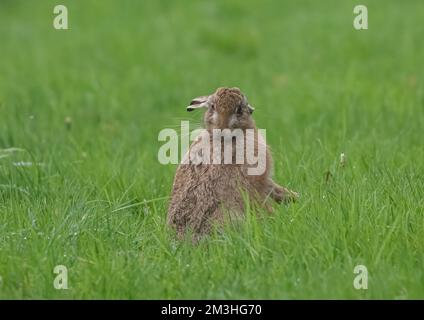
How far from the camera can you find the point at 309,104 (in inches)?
392

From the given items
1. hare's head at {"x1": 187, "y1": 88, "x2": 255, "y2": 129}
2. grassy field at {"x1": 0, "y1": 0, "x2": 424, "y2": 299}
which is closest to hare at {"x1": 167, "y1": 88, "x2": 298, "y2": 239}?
hare's head at {"x1": 187, "y1": 88, "x2": 255, "y2": 129}

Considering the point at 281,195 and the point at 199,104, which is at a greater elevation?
the point at 199,104

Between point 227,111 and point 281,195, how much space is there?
2.14 ft

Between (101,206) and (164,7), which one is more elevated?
(164,7)

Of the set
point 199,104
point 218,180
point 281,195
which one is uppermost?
point 199,104

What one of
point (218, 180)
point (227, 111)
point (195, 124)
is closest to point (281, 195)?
point (218, 180)

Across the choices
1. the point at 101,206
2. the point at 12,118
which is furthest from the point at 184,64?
the point at 101,206

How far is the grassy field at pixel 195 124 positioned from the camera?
16.6ft

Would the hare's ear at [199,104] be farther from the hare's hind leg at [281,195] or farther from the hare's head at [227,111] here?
the hare's hind leg at [281,195]

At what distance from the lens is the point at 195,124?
247 inches

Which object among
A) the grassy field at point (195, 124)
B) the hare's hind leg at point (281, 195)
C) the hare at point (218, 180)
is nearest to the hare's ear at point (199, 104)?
the hare at point (218, 180)

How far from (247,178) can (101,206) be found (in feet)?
3.14

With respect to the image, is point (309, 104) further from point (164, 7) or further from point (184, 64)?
point (164, 7)

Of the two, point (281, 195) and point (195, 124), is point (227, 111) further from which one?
point (281, 195)
